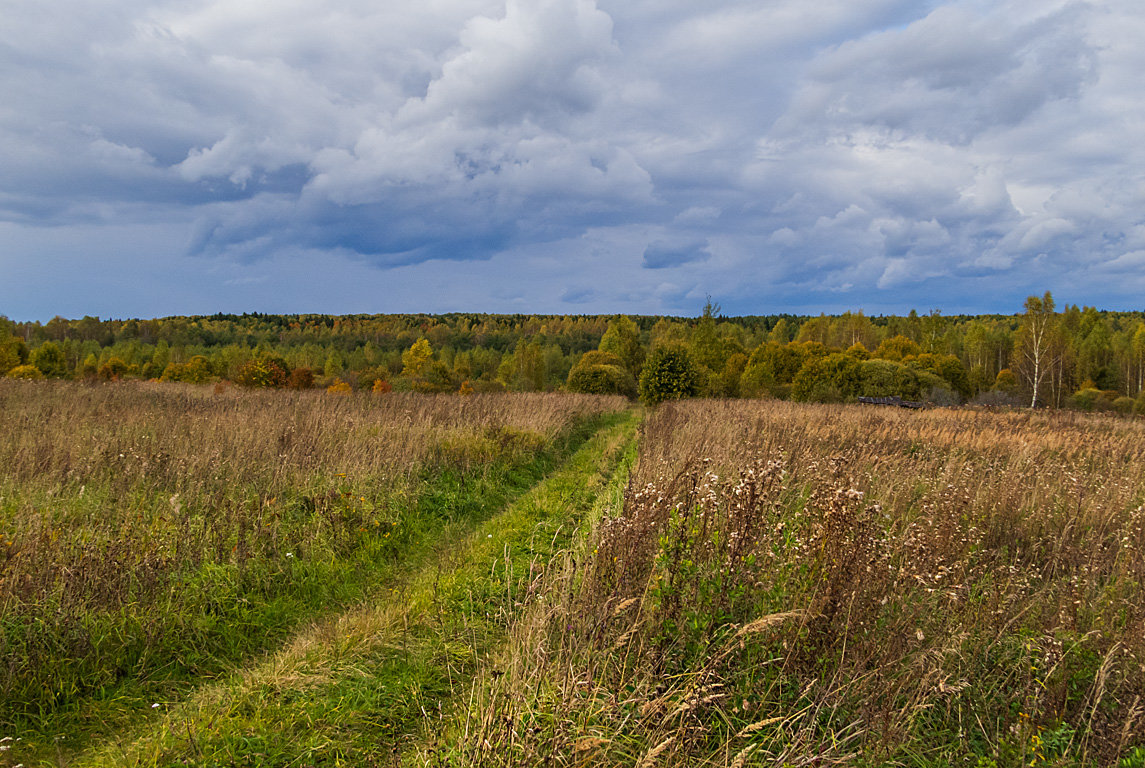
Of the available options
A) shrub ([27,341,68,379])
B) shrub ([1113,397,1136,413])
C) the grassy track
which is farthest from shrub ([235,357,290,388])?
shrub ([1113,397,1136,413])

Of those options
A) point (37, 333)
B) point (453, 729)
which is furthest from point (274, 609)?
point (37, 333)

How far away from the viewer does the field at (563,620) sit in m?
2.76

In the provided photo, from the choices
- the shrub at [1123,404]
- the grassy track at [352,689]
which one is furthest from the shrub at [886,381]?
the grassy track at [352,689]

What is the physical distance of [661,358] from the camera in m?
25.8

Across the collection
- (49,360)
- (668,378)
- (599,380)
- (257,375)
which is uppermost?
(49,360)

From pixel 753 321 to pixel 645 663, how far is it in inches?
5546

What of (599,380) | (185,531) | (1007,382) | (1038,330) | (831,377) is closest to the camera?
(185,531)

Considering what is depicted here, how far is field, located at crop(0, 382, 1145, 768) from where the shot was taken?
276 cm

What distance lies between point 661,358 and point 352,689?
909 inches

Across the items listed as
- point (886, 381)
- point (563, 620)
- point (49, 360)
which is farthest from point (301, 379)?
point (886, 381)

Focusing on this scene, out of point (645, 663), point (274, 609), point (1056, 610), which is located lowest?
point (274, 609)

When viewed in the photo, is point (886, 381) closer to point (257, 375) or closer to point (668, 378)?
point (668, 378)

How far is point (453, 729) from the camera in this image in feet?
9.89

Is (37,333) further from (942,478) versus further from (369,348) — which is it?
(942,478)
